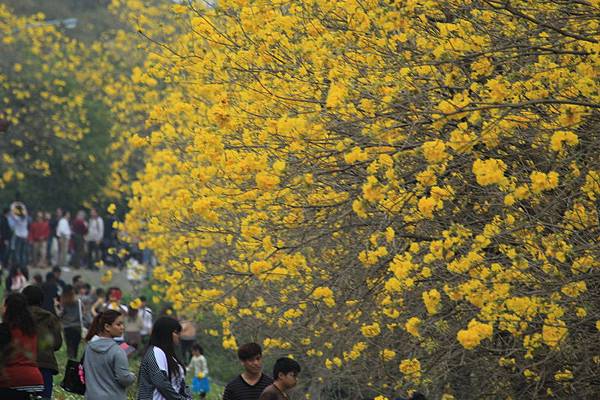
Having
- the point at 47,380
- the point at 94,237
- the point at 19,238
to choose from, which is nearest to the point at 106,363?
the point at 47,380

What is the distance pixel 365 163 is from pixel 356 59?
3.88 ft

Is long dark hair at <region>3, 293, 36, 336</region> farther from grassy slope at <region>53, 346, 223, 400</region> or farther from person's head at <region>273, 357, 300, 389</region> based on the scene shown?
grassy slope at <region>53, 346, 223, 400</region>

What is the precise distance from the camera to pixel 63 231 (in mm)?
33969

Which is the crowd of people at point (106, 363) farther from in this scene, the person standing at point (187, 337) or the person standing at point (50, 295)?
the person standing at point (187, 337)

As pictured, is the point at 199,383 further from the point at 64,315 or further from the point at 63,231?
the point at 63,231

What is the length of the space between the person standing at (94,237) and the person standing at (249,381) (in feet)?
79.7

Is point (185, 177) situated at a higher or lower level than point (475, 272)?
lower

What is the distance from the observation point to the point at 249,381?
1032 centimetres

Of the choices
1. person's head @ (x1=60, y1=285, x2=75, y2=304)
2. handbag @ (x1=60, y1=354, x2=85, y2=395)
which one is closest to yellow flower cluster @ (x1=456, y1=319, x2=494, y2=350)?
handbag @ (x1=60, y1=354, x2=85, y2=395)

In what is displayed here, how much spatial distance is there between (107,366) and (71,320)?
10.6 metres

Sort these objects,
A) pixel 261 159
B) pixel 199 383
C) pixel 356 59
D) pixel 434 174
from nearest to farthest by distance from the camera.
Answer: pixel 434 174 → pixel 261 159 → pixel 356 59 → pixel 199 383

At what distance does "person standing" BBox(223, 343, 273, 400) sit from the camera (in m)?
10.3

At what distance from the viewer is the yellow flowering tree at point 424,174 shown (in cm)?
925

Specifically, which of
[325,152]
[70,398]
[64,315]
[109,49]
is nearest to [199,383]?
[64,315]
